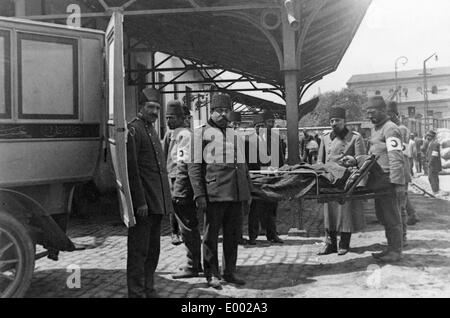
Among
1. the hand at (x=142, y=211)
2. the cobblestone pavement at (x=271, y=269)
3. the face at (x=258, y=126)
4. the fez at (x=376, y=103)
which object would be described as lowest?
the cobblestone pavement at (x=271, y=269)

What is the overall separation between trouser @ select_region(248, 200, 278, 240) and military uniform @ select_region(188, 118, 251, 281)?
74.7 inches

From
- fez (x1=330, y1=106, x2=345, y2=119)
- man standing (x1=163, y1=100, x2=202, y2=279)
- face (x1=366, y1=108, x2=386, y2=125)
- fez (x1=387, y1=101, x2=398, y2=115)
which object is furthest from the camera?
fez (x1=387, y1=101, x2=398, y2=115)

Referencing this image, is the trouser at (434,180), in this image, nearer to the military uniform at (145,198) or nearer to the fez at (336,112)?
the fez at (336,112)

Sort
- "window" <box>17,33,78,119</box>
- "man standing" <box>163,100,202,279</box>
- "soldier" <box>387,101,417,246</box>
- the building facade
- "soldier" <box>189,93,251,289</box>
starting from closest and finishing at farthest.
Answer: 1. "window" <box>17,33,78,119</box>
2. "soldier" <box>189,93,251,289</box>
3. "man standing" <box>163,100,202,279</box>
4. "soldier" <box>387,101,417,246</box>
5. the building facade

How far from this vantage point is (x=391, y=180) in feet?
17.7

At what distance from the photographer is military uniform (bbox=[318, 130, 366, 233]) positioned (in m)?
5.89

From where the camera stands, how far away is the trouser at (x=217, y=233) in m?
4.64

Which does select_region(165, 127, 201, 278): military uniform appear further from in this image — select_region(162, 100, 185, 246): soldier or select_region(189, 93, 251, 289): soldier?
select_region(189, 93, 251, 289): soldier

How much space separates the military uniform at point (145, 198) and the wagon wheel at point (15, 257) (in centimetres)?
83

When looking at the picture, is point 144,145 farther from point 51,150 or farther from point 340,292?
point 340,292

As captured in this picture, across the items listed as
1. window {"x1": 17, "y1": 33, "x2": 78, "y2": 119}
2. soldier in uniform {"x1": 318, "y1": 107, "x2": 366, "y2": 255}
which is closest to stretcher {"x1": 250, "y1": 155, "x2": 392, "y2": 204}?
soldier in uniform {"x1": 318, "y1": 107, "x2": 366, "y2": 255}

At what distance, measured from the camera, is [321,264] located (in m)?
5.51

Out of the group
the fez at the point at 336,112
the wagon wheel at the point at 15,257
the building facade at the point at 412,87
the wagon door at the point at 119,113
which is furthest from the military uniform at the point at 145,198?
the building facade at the point at 412,87

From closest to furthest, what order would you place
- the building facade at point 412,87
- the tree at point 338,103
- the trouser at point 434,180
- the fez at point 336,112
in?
the fez at point 336,112
the trouser at point 434,180
the tree at point 338,103
the building facade at point 412,87
